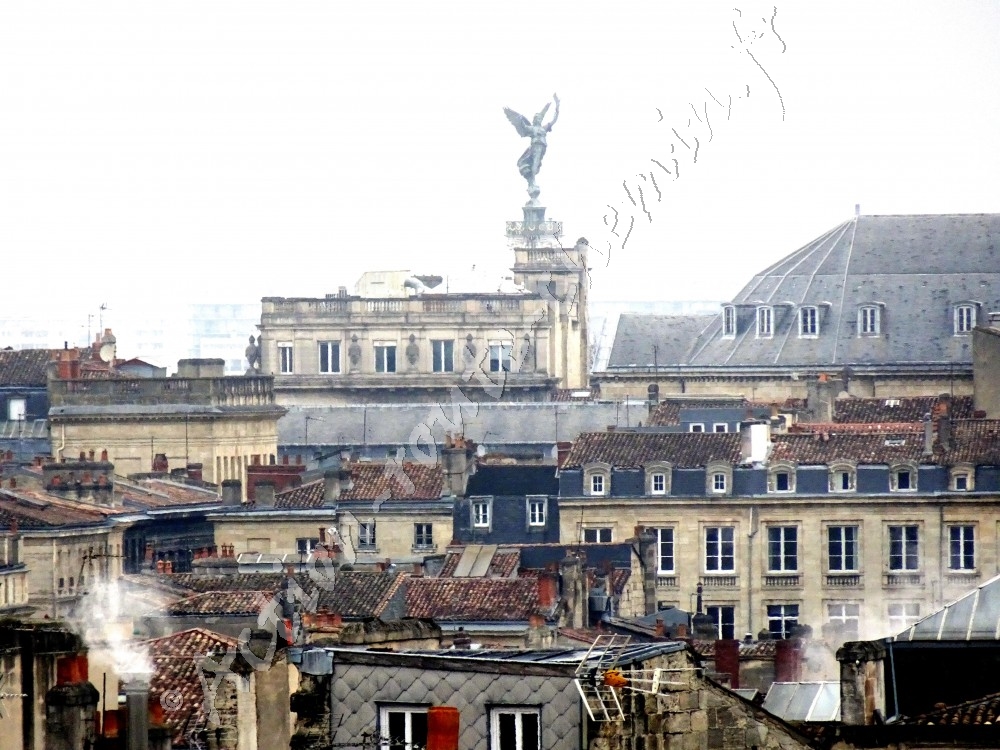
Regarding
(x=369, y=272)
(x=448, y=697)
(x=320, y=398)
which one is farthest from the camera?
(x=369, y=272)

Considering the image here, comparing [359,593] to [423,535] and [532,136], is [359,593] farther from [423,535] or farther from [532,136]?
[532,136]

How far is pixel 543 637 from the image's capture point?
173 ft

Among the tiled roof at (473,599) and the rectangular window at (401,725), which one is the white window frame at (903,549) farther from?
the rectangular window at (401,725)

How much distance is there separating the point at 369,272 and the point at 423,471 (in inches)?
3399

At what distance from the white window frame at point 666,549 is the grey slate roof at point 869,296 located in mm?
42443

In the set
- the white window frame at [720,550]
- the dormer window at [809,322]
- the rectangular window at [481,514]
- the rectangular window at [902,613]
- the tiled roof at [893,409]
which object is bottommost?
the rectangular window at [902,613]

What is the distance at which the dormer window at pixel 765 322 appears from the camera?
12800cm

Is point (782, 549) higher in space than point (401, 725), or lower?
lower

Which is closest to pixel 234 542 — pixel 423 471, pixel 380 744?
pixel 423 471

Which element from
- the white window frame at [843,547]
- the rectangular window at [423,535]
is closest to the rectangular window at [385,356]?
the rectangular window at [423,535]

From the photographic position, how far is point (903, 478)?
82062 mm

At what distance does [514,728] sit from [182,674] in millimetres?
12544

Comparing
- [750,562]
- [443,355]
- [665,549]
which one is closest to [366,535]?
[665,549]

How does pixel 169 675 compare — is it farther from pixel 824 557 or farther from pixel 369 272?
pixel 369 272
